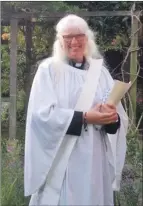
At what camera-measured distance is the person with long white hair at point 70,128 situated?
173 cm

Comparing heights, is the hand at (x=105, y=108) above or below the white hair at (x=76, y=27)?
below

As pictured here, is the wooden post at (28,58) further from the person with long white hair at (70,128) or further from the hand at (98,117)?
the hand at (98,117)

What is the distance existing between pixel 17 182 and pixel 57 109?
0.80 meters

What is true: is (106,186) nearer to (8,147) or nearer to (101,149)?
(101,149)

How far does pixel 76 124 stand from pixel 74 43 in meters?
0.34

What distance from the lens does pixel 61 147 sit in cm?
179

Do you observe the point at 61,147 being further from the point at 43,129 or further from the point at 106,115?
the point at 106,115

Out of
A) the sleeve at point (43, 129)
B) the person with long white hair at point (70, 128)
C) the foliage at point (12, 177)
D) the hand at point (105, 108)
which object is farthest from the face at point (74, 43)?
Answer: the foliage at point (12, 177)

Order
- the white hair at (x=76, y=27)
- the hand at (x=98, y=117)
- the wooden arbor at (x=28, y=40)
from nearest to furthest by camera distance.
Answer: the hand at (x=98, y=117), the white hair at (x=76, y=27), the wooden arbor at (x=28, y=40)

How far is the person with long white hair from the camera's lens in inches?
68.1

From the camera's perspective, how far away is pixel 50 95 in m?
1.73

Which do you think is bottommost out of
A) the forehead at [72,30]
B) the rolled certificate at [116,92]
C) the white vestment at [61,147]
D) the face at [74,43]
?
the white vestment at [61,147]

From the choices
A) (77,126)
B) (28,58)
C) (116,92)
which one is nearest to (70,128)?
(77,126)

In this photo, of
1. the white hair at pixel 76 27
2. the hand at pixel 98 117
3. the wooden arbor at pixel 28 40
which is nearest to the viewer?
the hand at pixel 98 117
